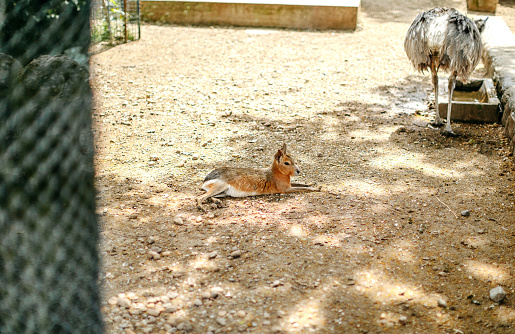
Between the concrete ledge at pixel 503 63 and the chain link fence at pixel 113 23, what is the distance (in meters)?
5.70

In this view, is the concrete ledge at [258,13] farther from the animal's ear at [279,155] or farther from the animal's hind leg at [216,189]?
the animal's hind leg at [216,189]

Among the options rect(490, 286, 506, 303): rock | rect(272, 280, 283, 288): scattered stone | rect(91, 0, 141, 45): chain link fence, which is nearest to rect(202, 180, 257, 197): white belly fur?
rect(272, 280, 283, 288): scattered stone

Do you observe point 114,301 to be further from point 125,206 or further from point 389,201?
point 389,201

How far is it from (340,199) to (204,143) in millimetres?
1691

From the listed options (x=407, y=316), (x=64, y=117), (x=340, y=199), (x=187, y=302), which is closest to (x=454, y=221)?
(x=340, y=199)

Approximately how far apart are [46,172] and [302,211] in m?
1.83

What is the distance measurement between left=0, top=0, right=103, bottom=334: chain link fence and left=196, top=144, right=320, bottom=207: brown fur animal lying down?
109cm

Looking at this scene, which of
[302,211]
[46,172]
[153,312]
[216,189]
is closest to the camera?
[153,312]

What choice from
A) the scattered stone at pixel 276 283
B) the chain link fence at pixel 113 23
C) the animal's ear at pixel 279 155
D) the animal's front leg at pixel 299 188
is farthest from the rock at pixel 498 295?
the chain link fence at pixel 113 23

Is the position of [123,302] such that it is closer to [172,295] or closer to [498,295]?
[172,295]

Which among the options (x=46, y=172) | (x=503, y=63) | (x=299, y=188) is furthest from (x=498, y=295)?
(x=503, y=63)

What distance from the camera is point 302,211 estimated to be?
4012 millimetres

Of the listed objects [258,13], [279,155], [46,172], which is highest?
[258,13]

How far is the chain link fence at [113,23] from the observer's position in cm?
870
